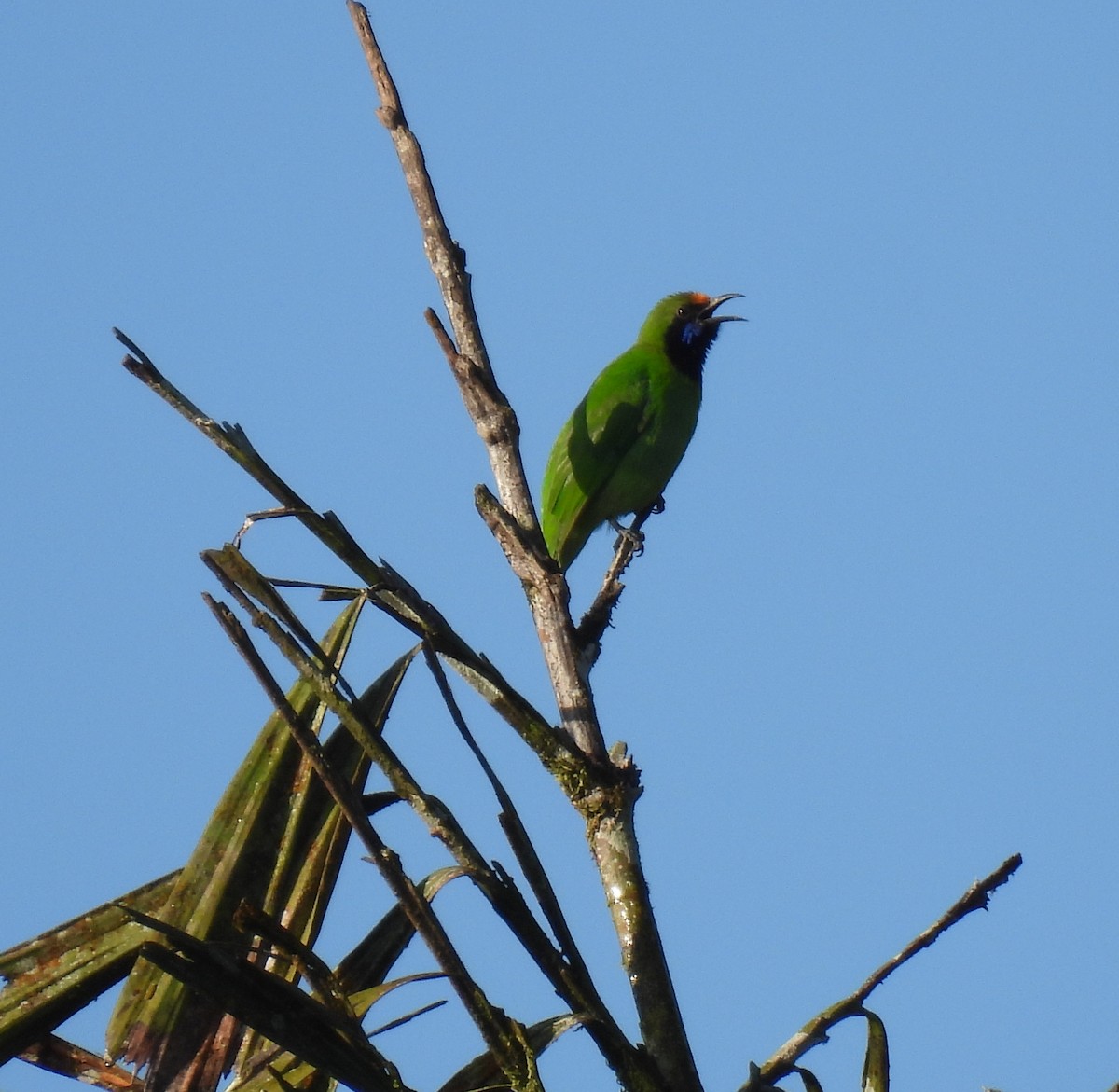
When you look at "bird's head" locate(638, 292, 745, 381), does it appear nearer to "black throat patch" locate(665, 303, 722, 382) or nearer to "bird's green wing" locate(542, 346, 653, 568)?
"black throat patch" locate(665, 303, 722, 382)

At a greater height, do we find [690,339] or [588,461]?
[690,339]

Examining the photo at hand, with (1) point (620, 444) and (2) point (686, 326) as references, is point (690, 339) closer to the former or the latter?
(2) point (686, 326)

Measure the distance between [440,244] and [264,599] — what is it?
136 cm

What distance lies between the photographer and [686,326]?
9008 mm

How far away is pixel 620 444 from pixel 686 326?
5.29 ft

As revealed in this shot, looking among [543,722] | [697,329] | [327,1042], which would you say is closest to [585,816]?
[543,722]

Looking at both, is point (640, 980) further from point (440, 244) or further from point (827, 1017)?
point (440, 244)

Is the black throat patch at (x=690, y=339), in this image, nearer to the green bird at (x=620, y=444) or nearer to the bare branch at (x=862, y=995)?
the green bird at (x=620, y=444)

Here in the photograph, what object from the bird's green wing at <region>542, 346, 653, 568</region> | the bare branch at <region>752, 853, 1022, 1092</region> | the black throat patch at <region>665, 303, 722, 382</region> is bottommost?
the bare branch at <region>752, 853, 1022, 1092</region>

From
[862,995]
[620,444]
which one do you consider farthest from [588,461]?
[862,995]

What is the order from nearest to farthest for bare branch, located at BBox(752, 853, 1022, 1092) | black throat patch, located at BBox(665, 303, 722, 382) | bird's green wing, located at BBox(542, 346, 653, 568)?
bare branch, located at BBox(752, 853, 1022, 1092) → bird's green wing, located at BBox(542, 346, 653, 568) → black throat patch, located at BBox(665, 303, 722, 382)

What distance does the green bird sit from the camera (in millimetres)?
7527

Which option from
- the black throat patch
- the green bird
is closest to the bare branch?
the green bird

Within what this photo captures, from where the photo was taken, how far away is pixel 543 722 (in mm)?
2631
